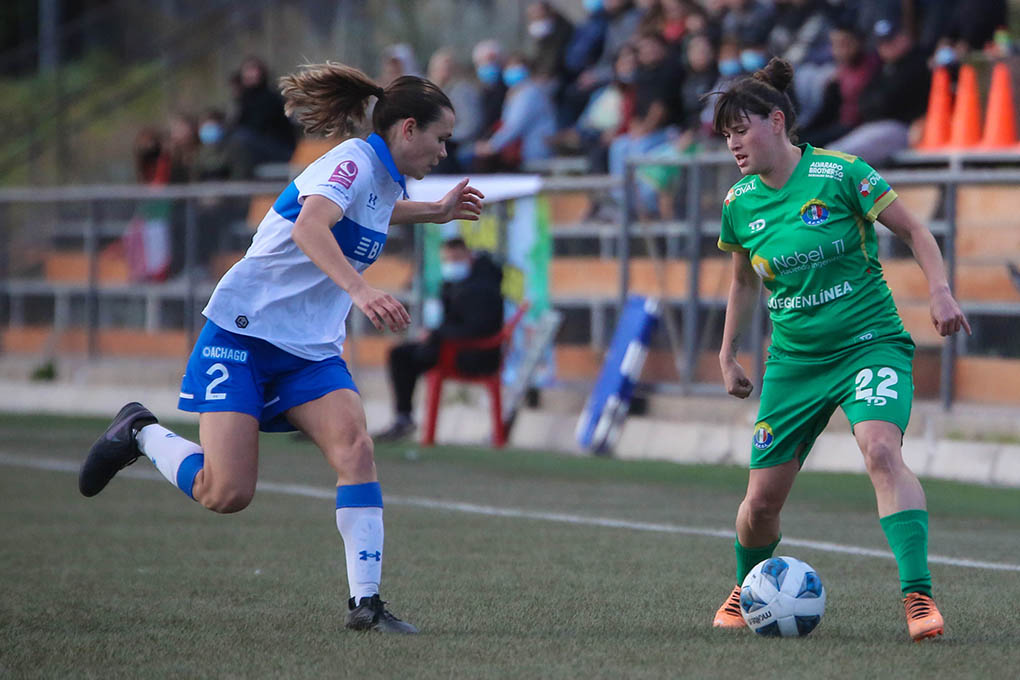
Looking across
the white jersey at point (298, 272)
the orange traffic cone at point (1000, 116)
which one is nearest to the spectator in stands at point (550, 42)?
the orange traffic cone at point (1000, 116)

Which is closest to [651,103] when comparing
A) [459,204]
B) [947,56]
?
[947,56]

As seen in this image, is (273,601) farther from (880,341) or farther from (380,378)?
(380,378)

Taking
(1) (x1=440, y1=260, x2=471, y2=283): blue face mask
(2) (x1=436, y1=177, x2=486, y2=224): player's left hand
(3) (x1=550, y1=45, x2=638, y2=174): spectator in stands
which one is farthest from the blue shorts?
(3) (x1=550, y1=45, x2=638, y2=174): spectator in stands

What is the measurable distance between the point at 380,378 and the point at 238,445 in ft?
33.3

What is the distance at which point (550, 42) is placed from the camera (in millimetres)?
18281

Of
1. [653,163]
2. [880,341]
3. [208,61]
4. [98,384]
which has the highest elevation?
[208,61]

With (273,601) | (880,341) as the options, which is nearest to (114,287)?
(273,601)

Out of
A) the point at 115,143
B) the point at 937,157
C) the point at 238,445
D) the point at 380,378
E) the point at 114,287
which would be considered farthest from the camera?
the point at 115,143

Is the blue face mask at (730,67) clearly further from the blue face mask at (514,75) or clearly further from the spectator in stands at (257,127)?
the spectator in stands at (257,127)

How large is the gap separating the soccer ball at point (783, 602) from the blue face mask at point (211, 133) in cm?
1569

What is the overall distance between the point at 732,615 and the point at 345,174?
2057 millimetres

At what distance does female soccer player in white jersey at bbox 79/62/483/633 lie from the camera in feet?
19.2

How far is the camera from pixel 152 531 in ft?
29.7

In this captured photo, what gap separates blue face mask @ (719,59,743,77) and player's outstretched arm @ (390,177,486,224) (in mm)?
9551
